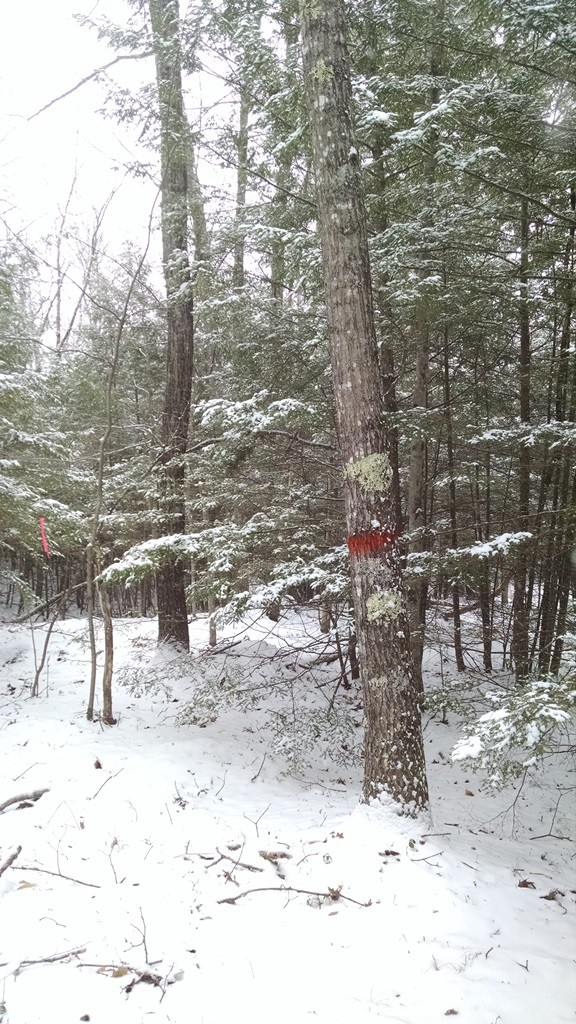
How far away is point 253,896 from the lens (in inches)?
133

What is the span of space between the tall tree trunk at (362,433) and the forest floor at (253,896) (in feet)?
1.39

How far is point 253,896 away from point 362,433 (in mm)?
3168

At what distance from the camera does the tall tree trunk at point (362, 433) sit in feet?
12.6

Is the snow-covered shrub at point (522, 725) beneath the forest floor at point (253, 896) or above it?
above

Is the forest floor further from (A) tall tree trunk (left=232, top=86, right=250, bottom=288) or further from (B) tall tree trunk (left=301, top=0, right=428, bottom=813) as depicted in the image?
(A) tall tree trunk (left=232, top=86, right=250, bottom=288)

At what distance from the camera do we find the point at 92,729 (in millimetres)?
6219

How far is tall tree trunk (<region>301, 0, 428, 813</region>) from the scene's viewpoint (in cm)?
384

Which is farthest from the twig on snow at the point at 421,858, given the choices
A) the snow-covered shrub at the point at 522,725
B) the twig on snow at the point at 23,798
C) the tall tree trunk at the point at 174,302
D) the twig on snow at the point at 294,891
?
the tall tree trunk at the point at 174,302

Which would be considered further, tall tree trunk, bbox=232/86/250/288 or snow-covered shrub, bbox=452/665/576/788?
tall tree trunk, bbox=232/86/250/288

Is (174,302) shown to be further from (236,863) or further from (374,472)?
(236,863)

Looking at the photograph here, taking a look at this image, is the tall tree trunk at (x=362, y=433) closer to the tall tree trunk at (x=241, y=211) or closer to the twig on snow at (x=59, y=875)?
the twig on snow at (x=59, y=875)

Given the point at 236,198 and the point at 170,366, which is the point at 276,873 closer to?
the point at 170,366

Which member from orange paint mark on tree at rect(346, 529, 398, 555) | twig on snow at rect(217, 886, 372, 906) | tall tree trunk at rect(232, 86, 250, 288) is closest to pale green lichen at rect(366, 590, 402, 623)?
orange paint mark on tree at rect(346, 529, 398, 555)

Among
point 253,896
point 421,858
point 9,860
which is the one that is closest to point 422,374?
point 421,858
